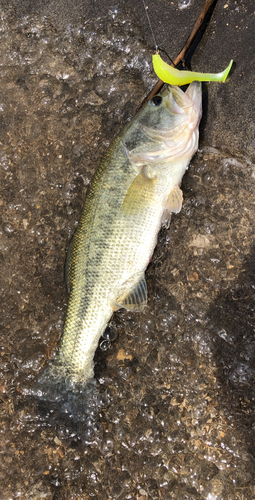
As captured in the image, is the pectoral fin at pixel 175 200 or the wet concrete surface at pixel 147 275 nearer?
the wet concrete surface at pixel 147 275

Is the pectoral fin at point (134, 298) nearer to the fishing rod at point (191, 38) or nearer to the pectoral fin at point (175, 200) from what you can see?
the pectoral fin at point (175, 200)

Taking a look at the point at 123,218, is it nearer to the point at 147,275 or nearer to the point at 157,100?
the point at 147,275

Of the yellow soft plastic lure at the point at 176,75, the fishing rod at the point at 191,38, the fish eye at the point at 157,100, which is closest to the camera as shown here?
the yellow soft plastic lure at the point at 176,75

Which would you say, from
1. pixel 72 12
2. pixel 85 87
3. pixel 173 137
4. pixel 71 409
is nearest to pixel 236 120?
pixel 173 137

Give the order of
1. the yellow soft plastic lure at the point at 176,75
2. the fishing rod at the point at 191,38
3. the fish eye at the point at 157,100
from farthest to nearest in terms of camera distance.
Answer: the fishing rod at the point at 191,38 → the fish eye at the point at 157,100 → the yellow soft plastic lure at the point at 176,75

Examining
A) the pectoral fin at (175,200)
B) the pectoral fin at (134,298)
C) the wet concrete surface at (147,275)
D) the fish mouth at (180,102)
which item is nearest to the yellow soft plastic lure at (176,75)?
the fish mouth at (180,102)

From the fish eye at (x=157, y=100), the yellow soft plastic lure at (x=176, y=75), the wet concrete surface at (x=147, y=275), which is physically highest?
the yellow soft plastic lure at (x=176, y=75)
